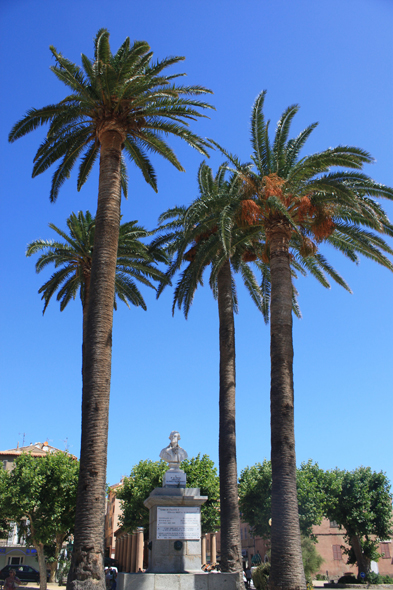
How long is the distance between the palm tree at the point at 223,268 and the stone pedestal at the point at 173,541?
2.81 metres

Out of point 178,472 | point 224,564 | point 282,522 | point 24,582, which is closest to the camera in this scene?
point 282,522

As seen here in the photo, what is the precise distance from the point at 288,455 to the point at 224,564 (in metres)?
4.68

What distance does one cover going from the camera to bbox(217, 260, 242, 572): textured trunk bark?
1544cm

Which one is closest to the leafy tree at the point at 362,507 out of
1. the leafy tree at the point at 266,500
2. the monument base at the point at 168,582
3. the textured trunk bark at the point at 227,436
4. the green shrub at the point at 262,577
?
the leafy tree at the point at 266,500

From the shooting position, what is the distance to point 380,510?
3759cm

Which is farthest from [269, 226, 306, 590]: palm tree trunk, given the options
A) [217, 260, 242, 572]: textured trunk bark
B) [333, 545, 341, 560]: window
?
[333, 545, 341, 560]: window

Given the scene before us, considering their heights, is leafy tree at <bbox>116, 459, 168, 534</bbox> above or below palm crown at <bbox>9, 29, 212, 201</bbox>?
below

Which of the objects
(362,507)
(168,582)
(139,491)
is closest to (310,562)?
(362,507)

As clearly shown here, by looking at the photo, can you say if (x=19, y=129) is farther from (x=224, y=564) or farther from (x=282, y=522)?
(x=224, y=564)

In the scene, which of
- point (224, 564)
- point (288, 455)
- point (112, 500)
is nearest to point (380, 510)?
point (224, 564)

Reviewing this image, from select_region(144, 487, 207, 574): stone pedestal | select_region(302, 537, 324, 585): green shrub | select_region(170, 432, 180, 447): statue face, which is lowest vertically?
select_region(302, 537, 324, 585): green shrub

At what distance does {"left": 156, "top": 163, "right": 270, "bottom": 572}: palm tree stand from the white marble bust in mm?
2958

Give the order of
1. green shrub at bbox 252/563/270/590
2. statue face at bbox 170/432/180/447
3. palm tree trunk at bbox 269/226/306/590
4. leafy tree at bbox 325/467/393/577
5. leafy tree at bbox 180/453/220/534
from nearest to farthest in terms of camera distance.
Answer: palm tree trunk at bbox 269/226/306/590 < statue face at bbox 170/432/180/447 < green shrub at bbox 252/563/270/590 < leafy tree at bbox 180/453/220/534 < leafy tree at bbox 325/467/393/577

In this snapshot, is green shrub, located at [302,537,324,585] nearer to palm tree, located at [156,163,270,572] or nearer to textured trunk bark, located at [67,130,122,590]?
palm tree, located at [156,163,270,572]
